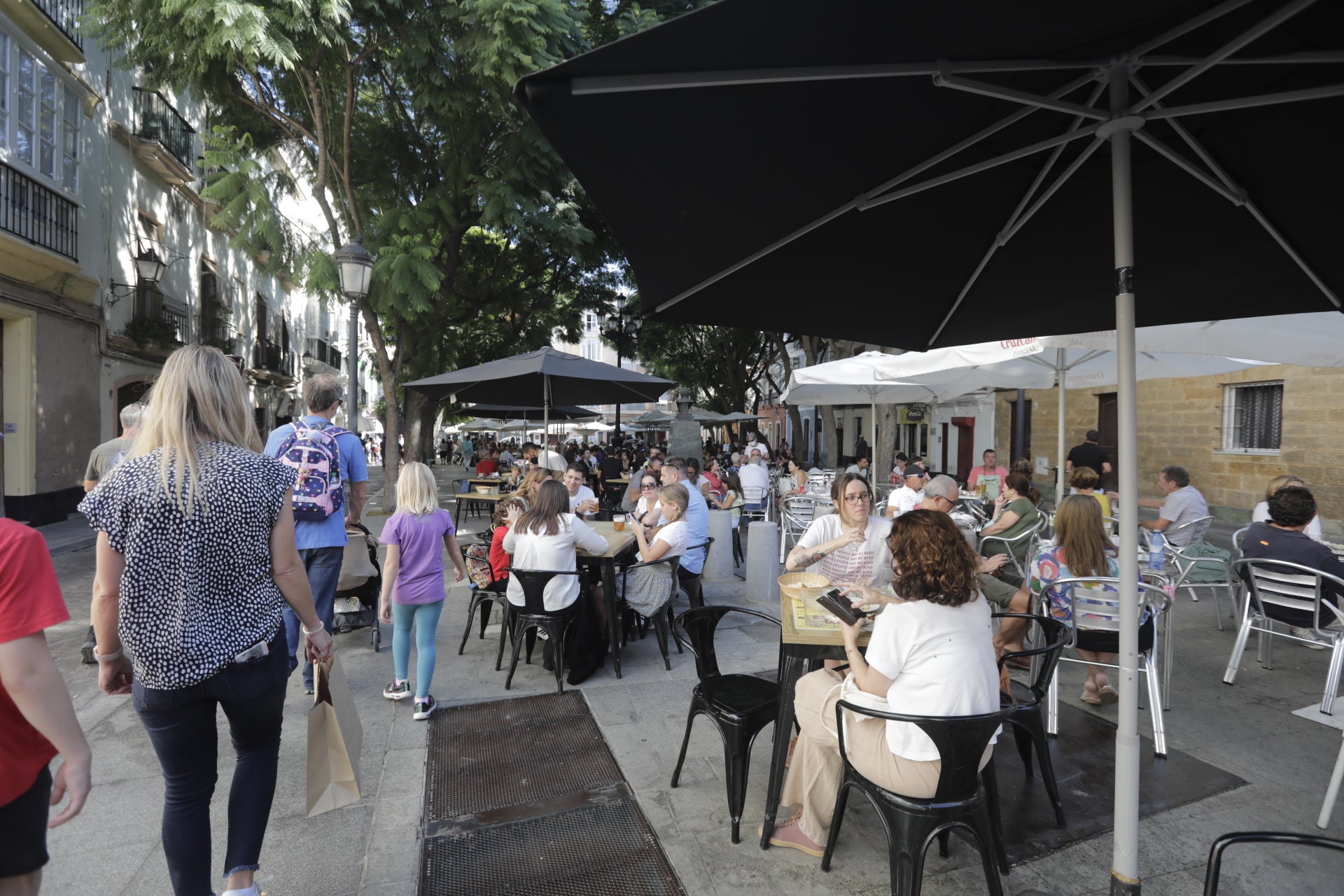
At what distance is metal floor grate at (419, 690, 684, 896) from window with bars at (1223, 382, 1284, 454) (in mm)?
14584

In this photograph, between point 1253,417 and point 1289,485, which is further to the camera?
point 1253,417

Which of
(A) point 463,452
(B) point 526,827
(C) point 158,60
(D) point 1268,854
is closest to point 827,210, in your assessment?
(B) point 526,827

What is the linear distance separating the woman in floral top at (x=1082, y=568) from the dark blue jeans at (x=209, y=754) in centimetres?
371

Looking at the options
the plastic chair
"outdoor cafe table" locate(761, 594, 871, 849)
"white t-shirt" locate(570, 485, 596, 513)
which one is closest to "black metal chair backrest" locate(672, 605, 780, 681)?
"outdoor cafe table" locate(761, 594, 871, 849)

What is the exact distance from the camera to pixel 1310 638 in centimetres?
457

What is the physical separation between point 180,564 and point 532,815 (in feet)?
6.02

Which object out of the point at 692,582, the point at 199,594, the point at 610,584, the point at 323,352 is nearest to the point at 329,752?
the point at 199,594

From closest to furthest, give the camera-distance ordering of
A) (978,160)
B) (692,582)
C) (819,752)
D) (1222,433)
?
(978,160) → (819,752) → (692,582) → (1222,433)

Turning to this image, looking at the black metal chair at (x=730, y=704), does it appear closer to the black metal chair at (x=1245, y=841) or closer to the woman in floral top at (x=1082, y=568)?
the black metal chair at (x=1245, y=841)

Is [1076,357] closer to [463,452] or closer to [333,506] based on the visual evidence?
[333,506]

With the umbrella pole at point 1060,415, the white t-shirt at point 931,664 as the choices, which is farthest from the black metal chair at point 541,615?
the umbrella pole at point 1060,415

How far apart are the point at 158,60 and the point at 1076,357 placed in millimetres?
12646

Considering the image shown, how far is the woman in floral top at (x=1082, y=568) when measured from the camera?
12.4ft

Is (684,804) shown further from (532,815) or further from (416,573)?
(416,573)
